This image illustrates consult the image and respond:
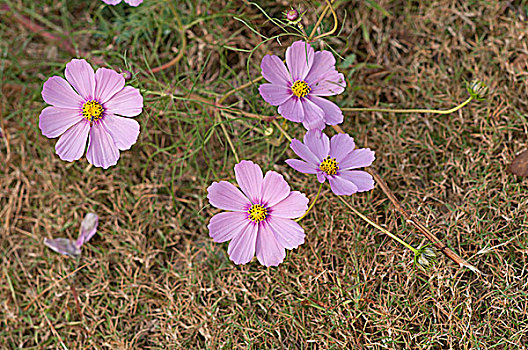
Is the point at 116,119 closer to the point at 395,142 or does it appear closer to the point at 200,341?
the point at 200,341

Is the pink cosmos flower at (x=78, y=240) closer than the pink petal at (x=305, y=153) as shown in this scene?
No

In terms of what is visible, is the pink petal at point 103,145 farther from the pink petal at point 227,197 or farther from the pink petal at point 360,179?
the pink petal at point 360,179

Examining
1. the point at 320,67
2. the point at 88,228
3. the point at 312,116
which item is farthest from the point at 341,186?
the point at 88,228

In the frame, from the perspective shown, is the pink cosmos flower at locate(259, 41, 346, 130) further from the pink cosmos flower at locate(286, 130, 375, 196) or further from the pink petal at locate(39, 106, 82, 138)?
the pink petal at locate(39, 106, 82, 138)

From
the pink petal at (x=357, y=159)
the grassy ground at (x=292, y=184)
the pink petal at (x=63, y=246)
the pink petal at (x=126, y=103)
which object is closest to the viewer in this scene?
the pink petal at (x=126, y=103)

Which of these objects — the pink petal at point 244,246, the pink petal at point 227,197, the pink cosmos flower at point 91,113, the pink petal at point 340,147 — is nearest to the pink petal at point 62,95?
the pink cosmos flower at point 91,113

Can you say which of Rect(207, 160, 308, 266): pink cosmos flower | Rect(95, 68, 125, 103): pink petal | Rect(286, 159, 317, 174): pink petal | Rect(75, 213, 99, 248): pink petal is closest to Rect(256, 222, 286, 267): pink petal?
Rect(207, 160, 308, 266): pink cosmos flower

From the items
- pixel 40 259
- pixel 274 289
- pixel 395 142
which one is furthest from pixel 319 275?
pixel 40 259
